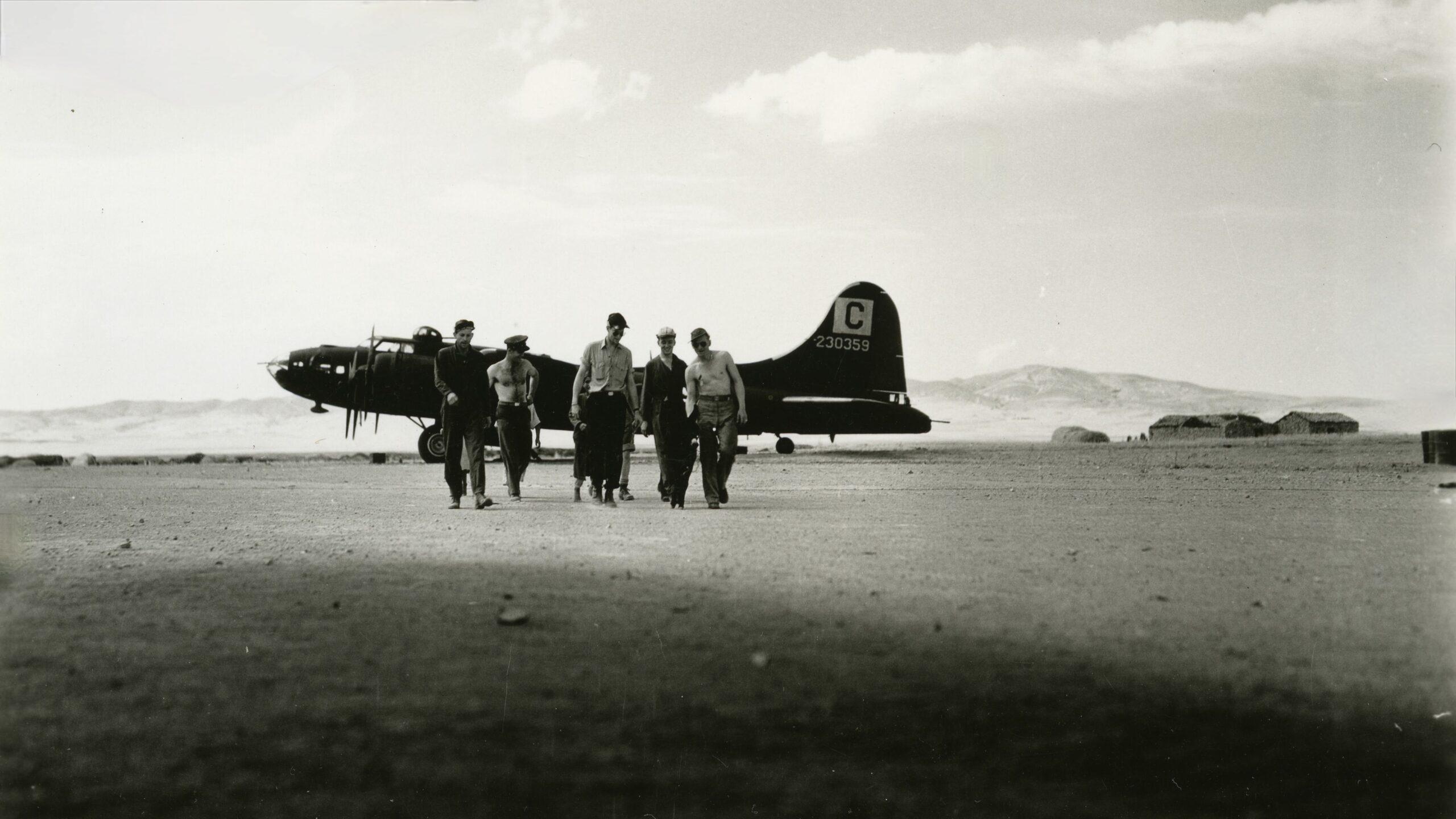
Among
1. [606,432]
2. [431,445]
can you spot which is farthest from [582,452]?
[431,445]

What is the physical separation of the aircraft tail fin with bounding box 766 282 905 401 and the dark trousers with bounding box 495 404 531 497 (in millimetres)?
16317

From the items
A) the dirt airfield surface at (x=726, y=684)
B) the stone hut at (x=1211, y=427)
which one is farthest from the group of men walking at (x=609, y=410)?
the stone hut at (x=1211, y=427)

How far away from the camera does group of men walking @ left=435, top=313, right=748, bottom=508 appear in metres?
10.9

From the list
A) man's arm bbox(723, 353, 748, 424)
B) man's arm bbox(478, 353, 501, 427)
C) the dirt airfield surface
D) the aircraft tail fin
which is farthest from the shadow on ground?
the aircraft tail fin

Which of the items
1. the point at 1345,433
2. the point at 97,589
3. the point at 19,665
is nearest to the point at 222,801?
the point at 19,665

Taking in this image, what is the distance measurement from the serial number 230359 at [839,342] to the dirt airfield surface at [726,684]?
2118 cm

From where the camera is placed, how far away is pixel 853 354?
92.8 feet

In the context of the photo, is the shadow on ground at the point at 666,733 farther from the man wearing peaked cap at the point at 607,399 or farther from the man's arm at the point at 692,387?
the man wearing peaked cap at the point at 607,399

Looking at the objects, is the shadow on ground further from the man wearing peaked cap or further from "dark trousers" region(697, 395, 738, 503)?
the man wearing peaked cap

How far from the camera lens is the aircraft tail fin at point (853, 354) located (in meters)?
28.0

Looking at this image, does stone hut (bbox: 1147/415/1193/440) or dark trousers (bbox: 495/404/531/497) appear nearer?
dark trousers (bbox: 495/404/531/497)

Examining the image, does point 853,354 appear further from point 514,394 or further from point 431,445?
point 514,394

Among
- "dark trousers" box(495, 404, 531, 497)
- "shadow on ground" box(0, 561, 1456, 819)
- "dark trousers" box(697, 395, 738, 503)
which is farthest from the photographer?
"dark trousers" box(495, 404, 531, 497)

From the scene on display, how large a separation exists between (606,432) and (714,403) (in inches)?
49.5
